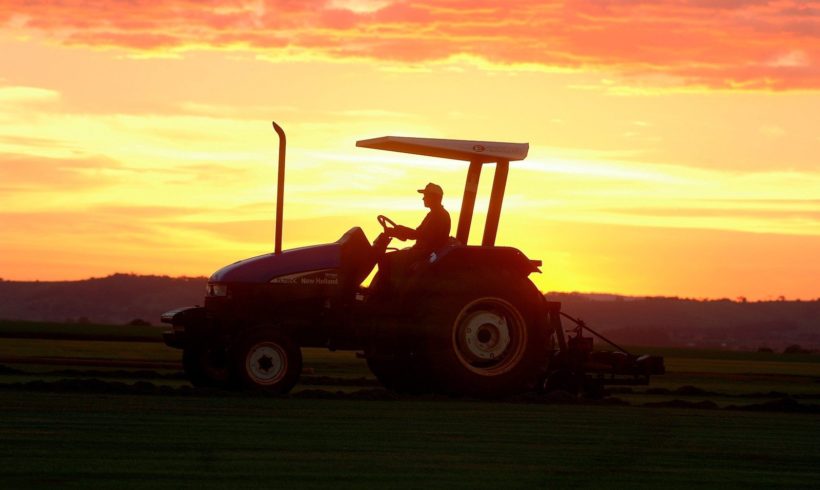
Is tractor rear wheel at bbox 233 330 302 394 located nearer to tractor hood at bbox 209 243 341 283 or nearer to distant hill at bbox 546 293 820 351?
tractor hood at bbox 209 243 341 283

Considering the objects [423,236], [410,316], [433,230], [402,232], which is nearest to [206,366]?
[410,316]

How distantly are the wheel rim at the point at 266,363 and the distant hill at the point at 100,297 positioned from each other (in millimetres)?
115786

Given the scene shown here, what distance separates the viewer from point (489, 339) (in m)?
15.9

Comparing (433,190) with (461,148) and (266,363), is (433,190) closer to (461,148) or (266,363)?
(461,148)

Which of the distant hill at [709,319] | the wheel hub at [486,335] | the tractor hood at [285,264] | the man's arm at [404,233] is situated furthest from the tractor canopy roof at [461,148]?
the distant hill at [709,319]

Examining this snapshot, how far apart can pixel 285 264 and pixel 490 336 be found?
2436mm

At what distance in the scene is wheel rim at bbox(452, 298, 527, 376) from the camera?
15664mm

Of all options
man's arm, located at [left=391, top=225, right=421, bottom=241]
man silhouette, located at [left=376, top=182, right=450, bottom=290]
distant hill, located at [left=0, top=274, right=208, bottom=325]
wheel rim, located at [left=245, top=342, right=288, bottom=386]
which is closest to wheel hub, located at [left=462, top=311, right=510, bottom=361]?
man silhouette, located at [left=376, top=182, right=450, bottom=290]

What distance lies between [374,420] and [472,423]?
0.83 meters

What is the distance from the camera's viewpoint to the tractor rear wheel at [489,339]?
1549cm

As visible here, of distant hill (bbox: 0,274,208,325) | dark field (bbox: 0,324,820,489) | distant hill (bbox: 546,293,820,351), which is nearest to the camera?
dark field (bbox: 0,324,820,489)

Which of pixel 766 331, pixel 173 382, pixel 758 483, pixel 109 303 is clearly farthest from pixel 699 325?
pixel 758 483

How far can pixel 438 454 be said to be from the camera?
958 cm

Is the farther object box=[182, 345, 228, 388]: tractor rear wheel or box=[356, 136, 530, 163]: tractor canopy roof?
box=[182, 345, 228, 388]: tractor rear wheel
